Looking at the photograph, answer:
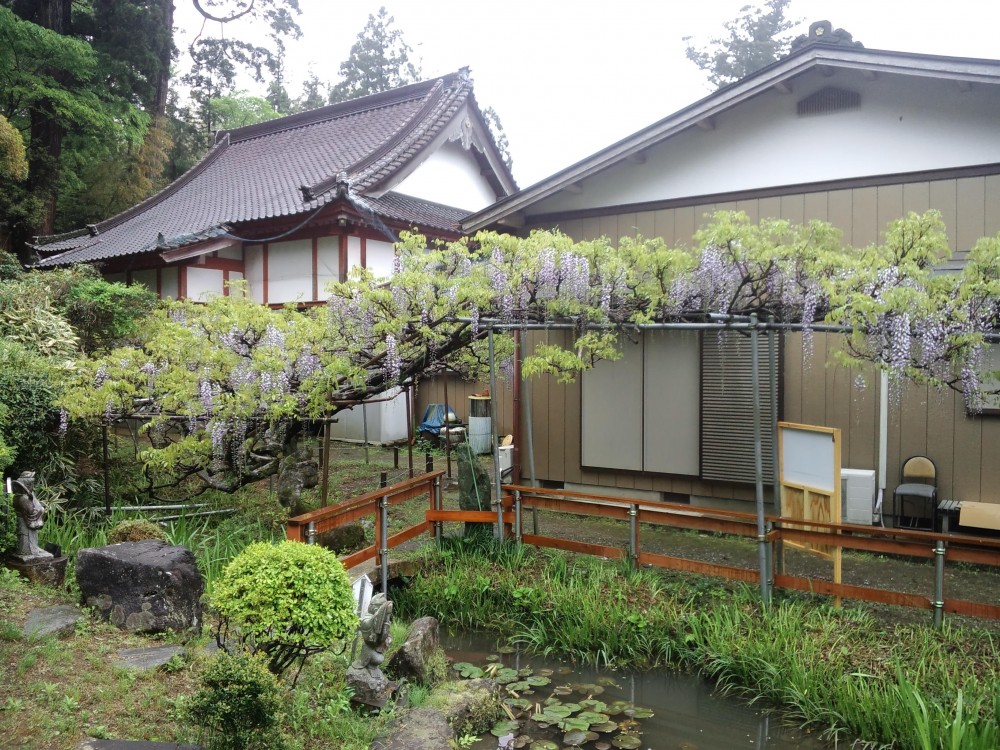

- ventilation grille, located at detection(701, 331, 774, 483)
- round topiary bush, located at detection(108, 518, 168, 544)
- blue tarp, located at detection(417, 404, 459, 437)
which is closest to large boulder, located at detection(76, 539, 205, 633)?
round topiary bush, located at detection(108, 518, 168, 544)

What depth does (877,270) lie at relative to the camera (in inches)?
206

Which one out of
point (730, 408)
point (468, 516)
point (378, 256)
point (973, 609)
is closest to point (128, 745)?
point (468, 516)

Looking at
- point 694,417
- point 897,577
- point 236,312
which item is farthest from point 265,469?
point 897,577

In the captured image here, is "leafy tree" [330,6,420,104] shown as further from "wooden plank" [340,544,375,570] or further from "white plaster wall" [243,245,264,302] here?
"wooden plank" [340,544,375,570]

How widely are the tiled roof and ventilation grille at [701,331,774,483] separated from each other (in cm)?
668

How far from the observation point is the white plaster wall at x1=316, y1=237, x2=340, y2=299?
41.8 ft

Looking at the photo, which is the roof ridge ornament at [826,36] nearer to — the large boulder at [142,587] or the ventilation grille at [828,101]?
the ventilation grille at [828,101]

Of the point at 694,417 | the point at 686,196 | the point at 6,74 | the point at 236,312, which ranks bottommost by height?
the point at 694,417

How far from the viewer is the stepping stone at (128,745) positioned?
3020mm

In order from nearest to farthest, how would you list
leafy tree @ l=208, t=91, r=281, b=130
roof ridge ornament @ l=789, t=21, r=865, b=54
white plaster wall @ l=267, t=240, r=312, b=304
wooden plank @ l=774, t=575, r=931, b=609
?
wooden plank @ l=774, t=575, r=931, b=609, roof ridge ornament @ l=789, t=21, r=865, b=54, white plaster wall @ l=267, t=240, r=312, b=304, leafy tree @ l=208, t=91, r=281, b=130

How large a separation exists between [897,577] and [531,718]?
3.71m

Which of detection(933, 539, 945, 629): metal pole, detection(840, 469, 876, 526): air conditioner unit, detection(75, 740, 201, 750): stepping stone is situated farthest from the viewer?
detection(840, 469, 876, 526): air conditioner unit

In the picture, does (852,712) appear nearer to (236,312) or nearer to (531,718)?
(531,718)

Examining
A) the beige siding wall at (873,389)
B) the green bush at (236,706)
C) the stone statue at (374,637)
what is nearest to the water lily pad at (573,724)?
the stone statue at (374,637)
